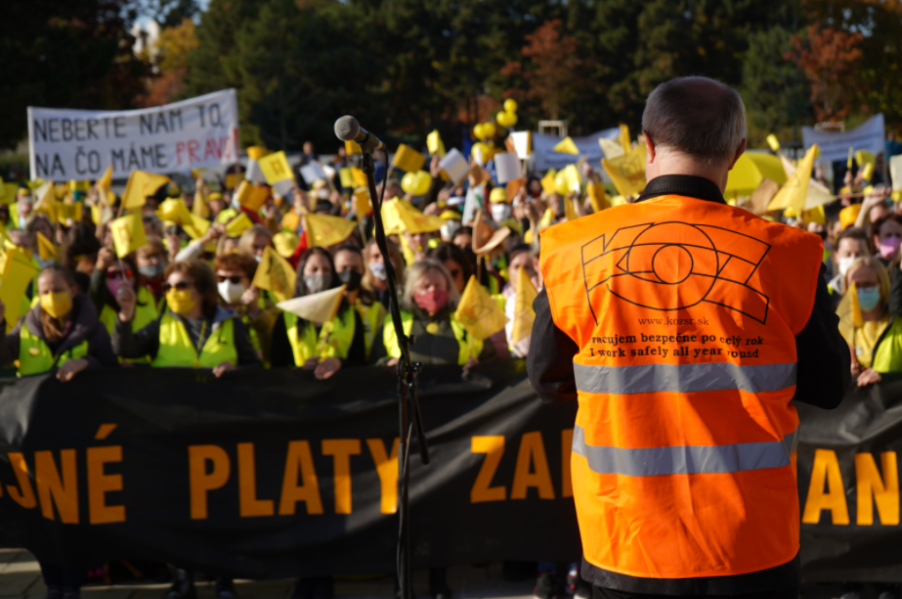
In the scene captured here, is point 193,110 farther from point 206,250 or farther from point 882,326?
point 882,326

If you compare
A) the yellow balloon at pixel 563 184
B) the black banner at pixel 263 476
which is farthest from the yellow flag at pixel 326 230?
the yellow balloon at pixel 563 184

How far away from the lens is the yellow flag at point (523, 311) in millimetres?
4711

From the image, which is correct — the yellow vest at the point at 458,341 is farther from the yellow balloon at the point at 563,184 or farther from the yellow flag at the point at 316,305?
the yellow balloon at the point at 563,184

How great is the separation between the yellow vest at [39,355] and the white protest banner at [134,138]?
5815 millimetres

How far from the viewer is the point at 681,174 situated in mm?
1965

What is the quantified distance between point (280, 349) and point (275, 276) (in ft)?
2.02

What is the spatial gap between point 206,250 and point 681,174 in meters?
6.52

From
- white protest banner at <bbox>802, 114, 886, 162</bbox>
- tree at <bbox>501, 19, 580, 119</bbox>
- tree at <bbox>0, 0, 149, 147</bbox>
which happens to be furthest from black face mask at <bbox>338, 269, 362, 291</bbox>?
tree at <bbox>501, 19, 580, 119</bbox>

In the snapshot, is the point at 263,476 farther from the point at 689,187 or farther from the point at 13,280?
the point at 689,187

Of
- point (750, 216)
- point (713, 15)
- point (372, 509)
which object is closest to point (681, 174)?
point (750, 216)

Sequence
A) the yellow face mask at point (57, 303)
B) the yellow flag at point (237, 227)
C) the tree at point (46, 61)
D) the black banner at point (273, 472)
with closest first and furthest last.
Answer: the black banner at point (273, 472) < the yellow face mask at point (57, 303) < the yellow flag at point (237, 227) < the tree at point (46, 61)

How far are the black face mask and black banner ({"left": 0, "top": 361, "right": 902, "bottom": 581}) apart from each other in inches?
39.9

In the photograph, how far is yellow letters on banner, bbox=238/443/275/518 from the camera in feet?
14.2

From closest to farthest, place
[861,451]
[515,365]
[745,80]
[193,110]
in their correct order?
[861,451] → [515,365] → [193,110] → [745,80]
